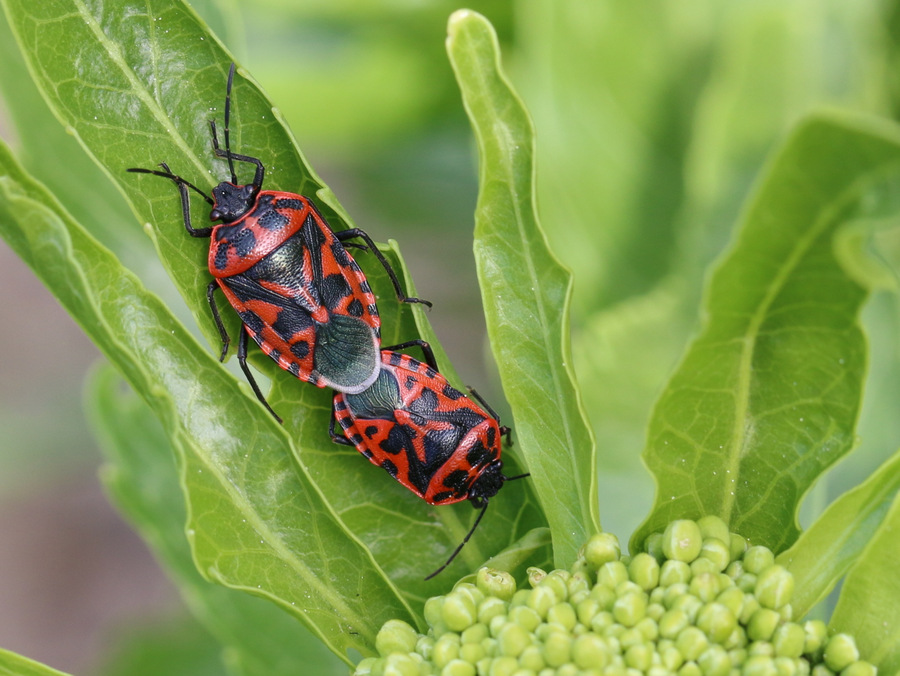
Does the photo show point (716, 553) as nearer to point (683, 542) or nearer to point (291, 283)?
point (683, 542)

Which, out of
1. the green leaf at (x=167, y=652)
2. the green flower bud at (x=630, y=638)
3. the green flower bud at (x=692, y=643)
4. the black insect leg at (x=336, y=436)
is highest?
the black insect leg at (x=336, y=436)

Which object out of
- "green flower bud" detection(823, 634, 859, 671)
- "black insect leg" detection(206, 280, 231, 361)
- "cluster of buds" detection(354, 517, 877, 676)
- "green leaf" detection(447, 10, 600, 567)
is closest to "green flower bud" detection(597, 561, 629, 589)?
"cluster of buds" detection(354, 517, 877, 676)

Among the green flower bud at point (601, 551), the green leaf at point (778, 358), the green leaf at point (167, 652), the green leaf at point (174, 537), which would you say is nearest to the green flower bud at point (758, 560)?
the green leaf at point (778, 358)

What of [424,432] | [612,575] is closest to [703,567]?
[612,575]

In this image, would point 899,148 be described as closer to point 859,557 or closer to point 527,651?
point 859,557

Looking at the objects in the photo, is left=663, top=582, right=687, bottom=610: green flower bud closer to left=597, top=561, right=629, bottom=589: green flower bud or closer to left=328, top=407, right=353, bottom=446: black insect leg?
left=597, top=561, right=629, bottom=589: green flower bud

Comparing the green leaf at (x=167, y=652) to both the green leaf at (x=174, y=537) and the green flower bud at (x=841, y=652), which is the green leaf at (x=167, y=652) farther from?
the green flower bud at (x=841, y=652)

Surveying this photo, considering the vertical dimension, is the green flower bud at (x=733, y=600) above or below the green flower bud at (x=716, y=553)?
below
